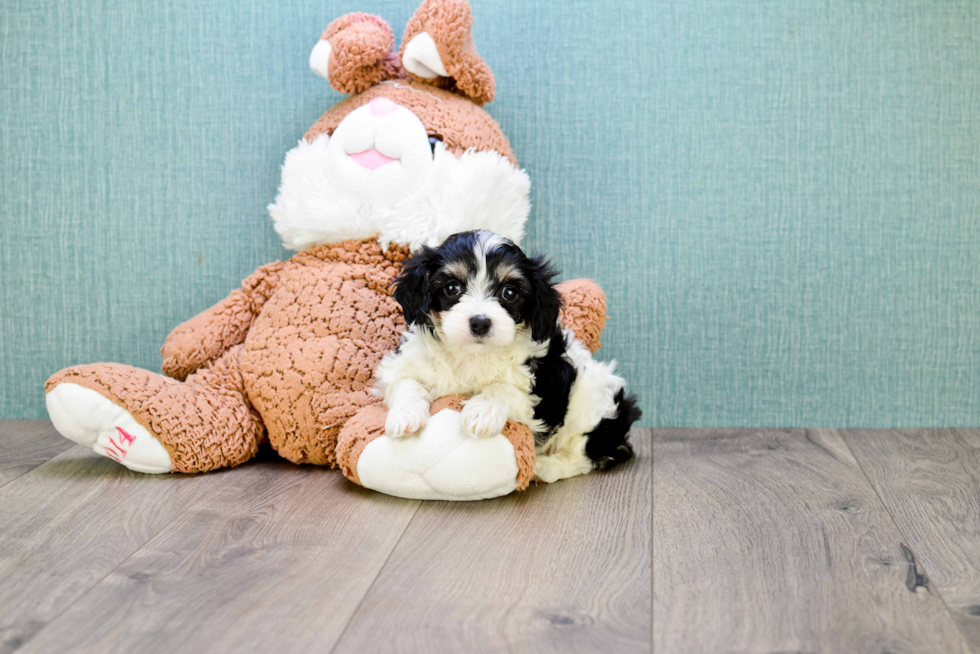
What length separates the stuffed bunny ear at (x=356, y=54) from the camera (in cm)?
191

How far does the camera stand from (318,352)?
1.81m

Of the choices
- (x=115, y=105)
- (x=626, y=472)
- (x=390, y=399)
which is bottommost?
(x=626, y=472)

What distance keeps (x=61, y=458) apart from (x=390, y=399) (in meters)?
0.83

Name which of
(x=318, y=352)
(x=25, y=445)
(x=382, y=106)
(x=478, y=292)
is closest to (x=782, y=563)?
(x=478, y=292)

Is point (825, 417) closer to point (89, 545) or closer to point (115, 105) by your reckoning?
point (89, 545)

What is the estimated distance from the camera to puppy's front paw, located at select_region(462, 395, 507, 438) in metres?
1.57

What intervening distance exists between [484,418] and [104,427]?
803mm

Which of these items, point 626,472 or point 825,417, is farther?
point 825,417

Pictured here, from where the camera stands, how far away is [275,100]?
221 centimetres

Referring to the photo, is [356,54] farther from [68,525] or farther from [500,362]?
[68,525]

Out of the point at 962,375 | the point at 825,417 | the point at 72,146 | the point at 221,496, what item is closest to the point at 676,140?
the point at 825,417

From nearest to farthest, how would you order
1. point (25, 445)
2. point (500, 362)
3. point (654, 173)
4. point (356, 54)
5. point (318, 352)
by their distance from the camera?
point (500, 362) < point (318, 352) < point (356, 54) < point (25, 445) < point (654, 173)

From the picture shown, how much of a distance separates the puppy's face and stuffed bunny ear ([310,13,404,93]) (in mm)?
→ 596

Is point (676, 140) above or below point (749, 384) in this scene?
above
